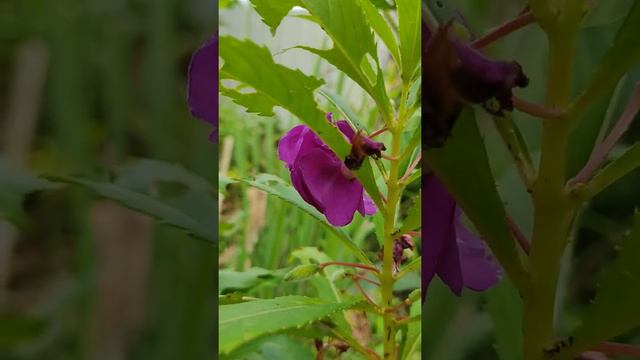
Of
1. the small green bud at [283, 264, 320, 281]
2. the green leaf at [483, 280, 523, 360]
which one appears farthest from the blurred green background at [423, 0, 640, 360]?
the small green bud at [283, 264, 320, 281]

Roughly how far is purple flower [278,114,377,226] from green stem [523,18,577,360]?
0.79ft

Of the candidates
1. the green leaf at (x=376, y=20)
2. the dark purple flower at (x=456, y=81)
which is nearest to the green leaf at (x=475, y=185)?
the dark purple flower at (x=456, y=81)

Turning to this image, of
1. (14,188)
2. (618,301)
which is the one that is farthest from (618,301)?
(14,188)

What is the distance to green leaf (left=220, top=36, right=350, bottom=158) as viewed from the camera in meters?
0.34

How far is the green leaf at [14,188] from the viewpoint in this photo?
9.0 inches

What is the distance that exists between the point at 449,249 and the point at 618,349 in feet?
0.24

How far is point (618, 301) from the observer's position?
24 centimetres

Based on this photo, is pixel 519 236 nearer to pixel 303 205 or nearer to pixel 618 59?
pixel 618 59

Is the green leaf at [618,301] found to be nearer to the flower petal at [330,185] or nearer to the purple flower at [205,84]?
the purple flower at [205,84]

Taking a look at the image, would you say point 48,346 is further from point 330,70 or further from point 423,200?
point 330,70

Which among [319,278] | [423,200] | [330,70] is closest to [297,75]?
[423,200]

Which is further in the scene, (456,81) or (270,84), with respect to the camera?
(270,84)

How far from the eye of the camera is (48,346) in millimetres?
242

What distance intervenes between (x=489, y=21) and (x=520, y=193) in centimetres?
7
